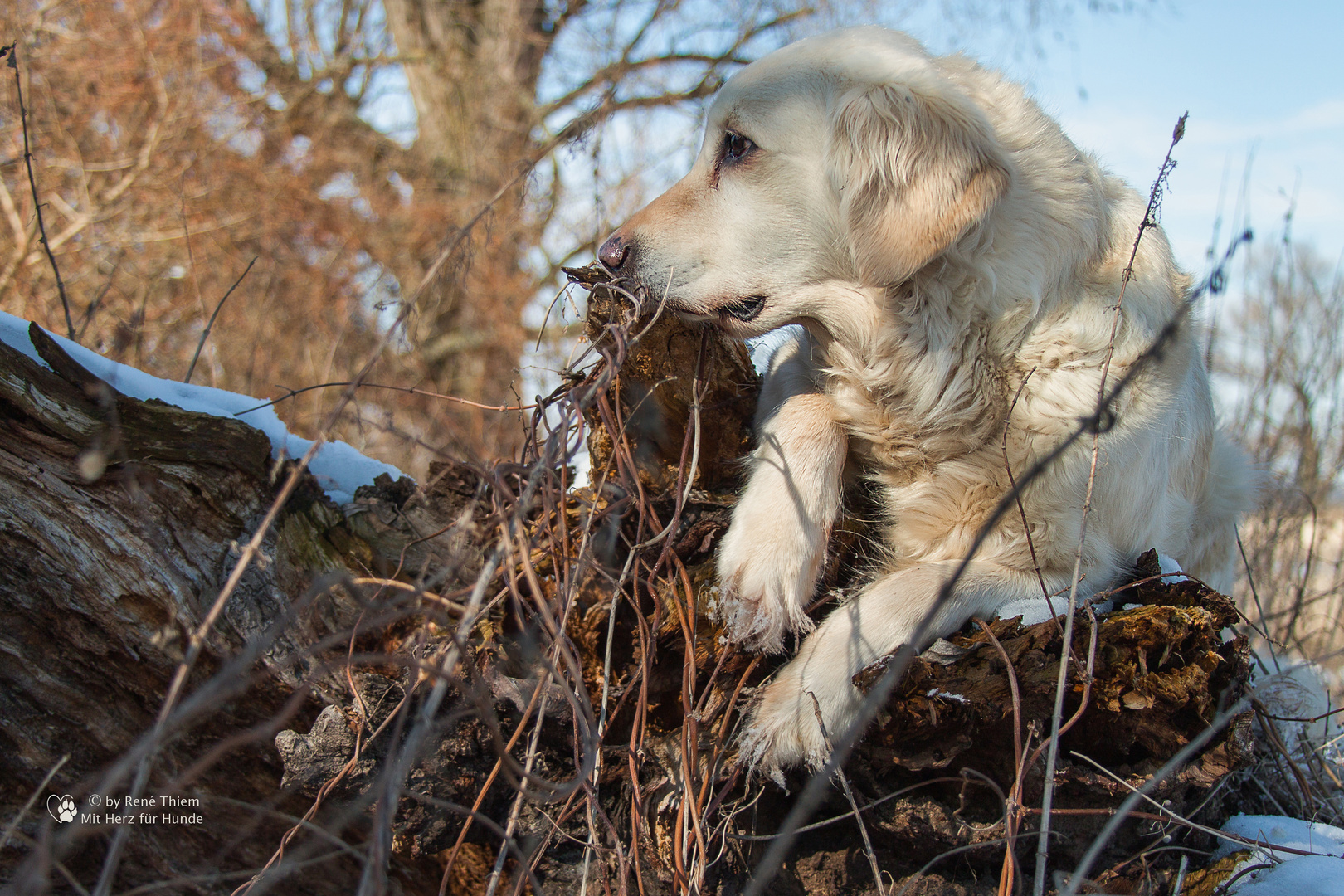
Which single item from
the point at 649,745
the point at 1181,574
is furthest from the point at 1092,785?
the point at 649,745

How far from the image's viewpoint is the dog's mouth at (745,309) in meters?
2.06

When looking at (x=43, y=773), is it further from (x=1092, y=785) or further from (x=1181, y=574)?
(x=1181, y=574)

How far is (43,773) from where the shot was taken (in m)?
1.76

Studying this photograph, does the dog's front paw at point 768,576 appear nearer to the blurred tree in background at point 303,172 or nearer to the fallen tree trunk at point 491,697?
the fallen tree trunk at point 491,697

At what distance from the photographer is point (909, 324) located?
6.62 feet

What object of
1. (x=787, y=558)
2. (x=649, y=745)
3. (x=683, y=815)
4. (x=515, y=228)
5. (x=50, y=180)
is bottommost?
(x=683, y=815)

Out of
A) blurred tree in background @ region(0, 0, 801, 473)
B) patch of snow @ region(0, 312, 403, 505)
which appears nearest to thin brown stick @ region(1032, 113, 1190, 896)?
patch of snow @ region(0, 312, 403, 505)

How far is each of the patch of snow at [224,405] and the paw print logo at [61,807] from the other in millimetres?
891

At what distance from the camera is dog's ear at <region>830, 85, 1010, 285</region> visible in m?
1.87

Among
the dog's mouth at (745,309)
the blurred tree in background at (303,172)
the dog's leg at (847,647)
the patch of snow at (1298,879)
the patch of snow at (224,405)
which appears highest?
the blurred tree in background at (303,172)

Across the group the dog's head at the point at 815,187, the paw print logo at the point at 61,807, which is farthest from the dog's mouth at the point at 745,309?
the paw print logo at the point at 61,807

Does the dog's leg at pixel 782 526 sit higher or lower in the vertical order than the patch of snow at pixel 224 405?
lower

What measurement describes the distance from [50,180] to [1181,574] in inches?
280

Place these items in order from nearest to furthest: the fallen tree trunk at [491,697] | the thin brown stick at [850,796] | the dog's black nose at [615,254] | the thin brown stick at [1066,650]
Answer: the thin brown stick at [1066,650] → the thin brown stick at [850,796] → the fallen tree trunk at [491,697] → the dog's black nose at [615,254]
